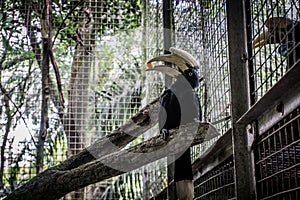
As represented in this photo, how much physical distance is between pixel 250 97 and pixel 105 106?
2961 millimetres

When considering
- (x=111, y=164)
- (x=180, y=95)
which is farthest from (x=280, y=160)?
(x=180, y=95)

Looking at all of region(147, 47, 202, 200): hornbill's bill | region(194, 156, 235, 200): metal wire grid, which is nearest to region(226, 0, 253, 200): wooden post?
region(194, 156, 235, 200): metal wire grid

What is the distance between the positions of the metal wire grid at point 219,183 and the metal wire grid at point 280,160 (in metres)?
0.27

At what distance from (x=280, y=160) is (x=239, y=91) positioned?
29 cm

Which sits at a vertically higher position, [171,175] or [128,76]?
[128,76]

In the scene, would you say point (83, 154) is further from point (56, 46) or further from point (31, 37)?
point (56, 46)

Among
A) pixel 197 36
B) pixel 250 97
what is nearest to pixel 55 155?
pixel 197 36

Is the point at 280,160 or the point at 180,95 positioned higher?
the point at 180,95

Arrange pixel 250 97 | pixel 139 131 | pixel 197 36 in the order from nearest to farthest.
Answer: pixel 250 97, pixel 197 36, pixel 139 131

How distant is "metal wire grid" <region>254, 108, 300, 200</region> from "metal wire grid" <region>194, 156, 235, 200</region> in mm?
269

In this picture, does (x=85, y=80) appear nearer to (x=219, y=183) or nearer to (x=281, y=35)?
(x=219, y=183)

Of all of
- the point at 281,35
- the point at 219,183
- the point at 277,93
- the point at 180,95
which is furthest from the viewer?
the point at 180,95

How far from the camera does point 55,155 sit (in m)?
4.31

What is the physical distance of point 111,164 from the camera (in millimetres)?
1815
